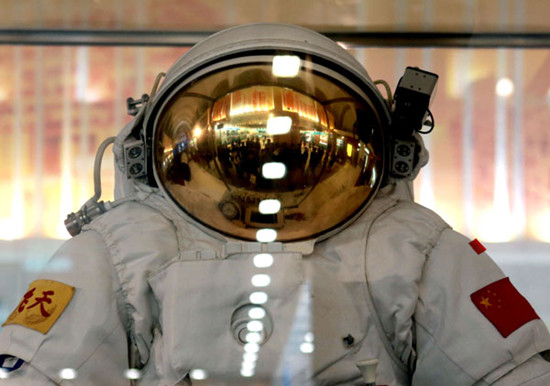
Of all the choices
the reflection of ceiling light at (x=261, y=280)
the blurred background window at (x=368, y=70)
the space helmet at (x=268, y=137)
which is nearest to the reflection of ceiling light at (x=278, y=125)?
the space helmet at (x=268, y=137)

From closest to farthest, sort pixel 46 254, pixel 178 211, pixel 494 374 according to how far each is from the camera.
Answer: pixel 494 374 < pixel 178 211 < pixel 46 254

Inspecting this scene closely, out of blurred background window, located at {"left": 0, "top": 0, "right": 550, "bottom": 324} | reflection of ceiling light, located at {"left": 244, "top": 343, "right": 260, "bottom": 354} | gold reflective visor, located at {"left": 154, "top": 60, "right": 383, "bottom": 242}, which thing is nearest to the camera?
reflection of ceiling light, located at {"left": 244, "top": 343, "right": 260, "bottom": 354}

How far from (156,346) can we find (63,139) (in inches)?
19.8

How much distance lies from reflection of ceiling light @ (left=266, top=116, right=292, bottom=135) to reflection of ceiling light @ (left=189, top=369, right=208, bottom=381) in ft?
1.18

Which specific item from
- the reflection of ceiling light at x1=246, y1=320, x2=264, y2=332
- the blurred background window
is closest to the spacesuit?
the reflection of ceiling light at x1=246, y1=320, x2=264, y2=332

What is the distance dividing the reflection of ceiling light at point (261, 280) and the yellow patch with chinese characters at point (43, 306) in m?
0.28

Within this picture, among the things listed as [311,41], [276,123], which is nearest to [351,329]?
[276,123]

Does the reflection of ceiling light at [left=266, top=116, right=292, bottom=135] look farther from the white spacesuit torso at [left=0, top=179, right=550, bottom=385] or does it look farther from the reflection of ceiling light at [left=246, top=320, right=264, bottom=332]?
the reflection of ceiling light at [left=246, top=320, right=264, bottom=332]

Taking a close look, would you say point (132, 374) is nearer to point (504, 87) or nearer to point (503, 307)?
point (503, 307)

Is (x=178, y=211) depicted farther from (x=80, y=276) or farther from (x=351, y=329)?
(x=351, y=329)

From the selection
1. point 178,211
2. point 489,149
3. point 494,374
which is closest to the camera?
point 494,374

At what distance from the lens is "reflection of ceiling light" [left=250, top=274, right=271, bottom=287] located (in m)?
1.19

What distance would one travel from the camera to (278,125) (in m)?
1.27

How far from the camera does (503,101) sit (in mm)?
1607
